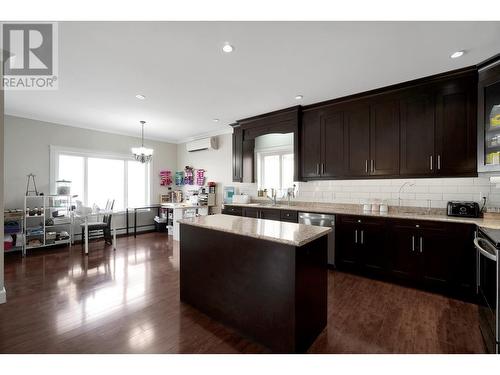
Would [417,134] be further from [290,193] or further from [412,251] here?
[290,193]

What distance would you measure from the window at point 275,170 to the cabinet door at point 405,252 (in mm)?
2182

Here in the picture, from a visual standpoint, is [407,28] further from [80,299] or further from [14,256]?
[14,256]

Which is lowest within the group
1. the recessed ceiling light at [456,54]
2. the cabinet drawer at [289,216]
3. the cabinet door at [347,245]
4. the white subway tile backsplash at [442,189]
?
the cabinet door at [347,245]

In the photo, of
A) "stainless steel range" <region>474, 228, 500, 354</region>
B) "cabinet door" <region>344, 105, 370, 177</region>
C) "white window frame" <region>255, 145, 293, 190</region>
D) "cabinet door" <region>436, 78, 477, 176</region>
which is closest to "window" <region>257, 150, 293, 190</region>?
"white window frame" <region>255, 145, 293, 190</region>

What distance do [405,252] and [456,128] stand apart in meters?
1.69

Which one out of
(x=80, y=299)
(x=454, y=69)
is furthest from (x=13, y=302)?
(x=454, y=69)

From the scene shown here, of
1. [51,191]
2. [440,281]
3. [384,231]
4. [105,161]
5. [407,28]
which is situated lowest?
[440,281]

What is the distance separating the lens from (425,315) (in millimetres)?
2279

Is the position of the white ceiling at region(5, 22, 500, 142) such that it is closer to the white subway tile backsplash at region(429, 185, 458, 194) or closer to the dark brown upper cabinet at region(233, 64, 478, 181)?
the dark brown upper cabinet at region(233, 64, 478, 181)

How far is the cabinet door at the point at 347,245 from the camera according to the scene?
130 inches

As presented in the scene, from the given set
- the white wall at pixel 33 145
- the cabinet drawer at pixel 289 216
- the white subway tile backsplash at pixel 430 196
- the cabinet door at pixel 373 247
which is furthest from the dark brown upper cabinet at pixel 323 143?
the white wall at pixel 33 145

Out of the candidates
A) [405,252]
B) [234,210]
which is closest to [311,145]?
[234,210]

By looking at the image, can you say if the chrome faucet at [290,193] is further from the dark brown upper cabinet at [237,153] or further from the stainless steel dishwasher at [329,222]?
the dark brown upper cabinet at [237,153]

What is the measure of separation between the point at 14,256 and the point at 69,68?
3.77 metres
